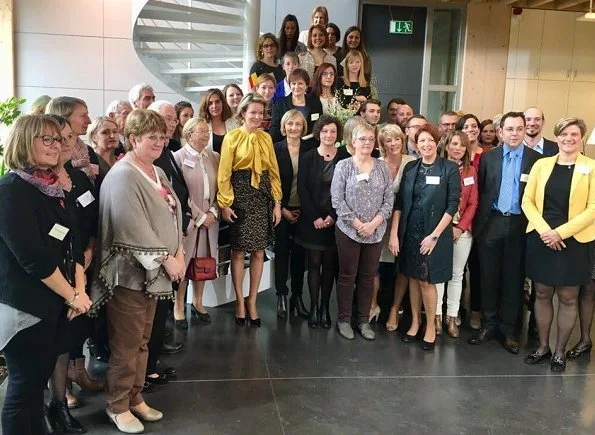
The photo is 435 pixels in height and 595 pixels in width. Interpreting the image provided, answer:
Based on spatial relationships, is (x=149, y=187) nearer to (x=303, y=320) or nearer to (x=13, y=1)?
(x=303, y=320)

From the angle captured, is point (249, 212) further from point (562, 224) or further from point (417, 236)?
point (562, 224)

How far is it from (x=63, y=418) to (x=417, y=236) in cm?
243

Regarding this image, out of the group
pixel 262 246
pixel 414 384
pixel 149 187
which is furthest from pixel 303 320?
pixel 149 187

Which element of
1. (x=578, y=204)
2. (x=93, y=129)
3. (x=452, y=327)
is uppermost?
(x=93, y=129)

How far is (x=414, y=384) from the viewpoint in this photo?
3.37 meters

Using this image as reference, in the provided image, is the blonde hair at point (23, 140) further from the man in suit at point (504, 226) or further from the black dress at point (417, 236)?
the man in suit at point (504, 226)

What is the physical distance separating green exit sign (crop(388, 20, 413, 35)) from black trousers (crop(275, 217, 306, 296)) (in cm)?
465

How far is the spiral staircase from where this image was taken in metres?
6.25

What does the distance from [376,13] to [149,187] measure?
617cm

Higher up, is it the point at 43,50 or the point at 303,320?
the point at 43,50

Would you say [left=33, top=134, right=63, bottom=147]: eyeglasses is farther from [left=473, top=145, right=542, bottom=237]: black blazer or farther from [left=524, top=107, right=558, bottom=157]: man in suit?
[left=524, top=107, right=558, bottom=157]: man in suit

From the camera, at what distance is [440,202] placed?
12.3 ft

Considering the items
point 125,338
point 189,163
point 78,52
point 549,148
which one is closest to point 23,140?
point 125,338

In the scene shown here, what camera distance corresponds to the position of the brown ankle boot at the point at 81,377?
119 inches
